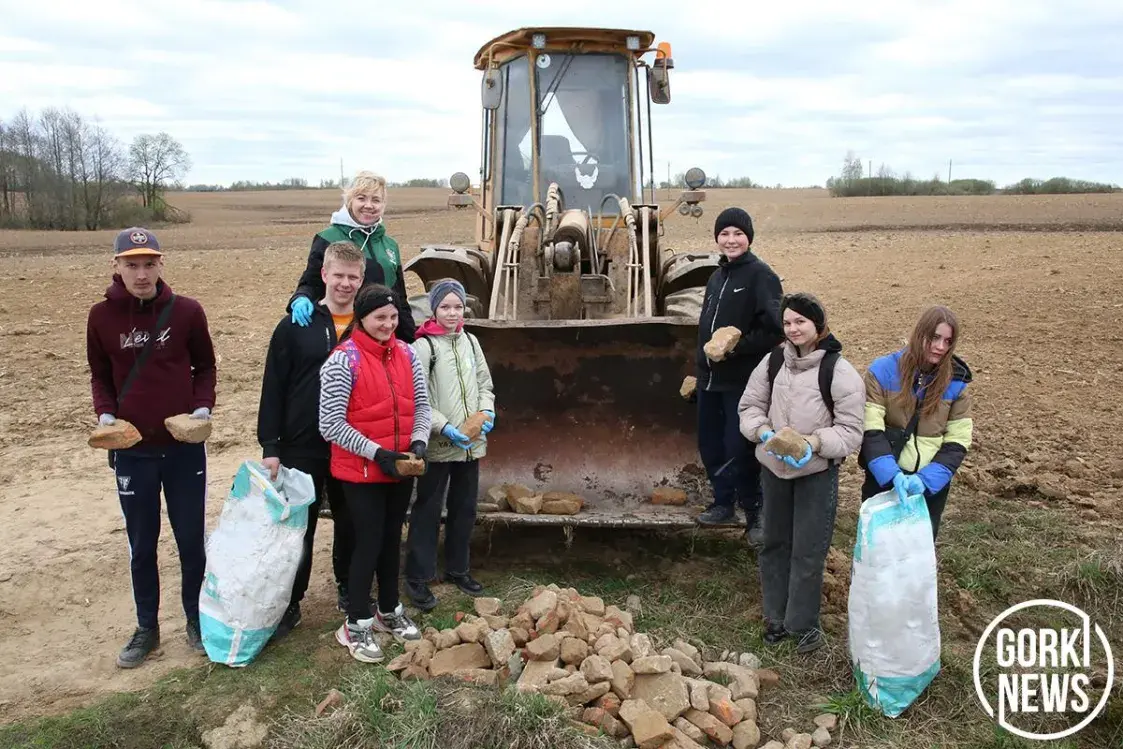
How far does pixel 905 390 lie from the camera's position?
12.5 feet

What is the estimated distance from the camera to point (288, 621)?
4.23 metres

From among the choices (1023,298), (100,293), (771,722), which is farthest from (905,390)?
(100,293)

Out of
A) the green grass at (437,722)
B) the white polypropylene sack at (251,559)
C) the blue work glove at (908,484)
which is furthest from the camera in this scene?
the white polypropylene sack at (251,559)

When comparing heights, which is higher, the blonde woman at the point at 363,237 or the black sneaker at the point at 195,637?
the blonde woman at the point at 363,237

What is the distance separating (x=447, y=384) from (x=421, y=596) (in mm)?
987

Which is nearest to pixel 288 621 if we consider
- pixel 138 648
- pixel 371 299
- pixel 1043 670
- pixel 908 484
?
pixel 138 648

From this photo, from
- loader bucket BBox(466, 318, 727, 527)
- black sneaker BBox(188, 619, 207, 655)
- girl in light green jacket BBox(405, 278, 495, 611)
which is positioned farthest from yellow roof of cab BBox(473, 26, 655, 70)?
black sneaker BBox(188, 619, 207, 655)

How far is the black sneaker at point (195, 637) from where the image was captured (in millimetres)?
4125

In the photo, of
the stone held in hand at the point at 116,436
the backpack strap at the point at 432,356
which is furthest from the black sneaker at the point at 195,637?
the backpack strap at the point at 432,356

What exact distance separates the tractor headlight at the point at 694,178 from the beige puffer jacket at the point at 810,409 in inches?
115

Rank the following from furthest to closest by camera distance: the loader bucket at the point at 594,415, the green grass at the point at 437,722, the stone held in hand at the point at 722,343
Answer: the loader bucket at the point at 594,415 < the stone held in hand at the point at 722,343 < the green grass at the point at 437,722

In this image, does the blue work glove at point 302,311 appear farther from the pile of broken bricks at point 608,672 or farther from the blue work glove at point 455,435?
the pile of broken bricks at point 608,672

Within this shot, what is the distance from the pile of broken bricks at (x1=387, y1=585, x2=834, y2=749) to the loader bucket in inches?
48.8

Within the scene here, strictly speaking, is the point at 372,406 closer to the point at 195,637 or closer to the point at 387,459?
the point at 387,459
